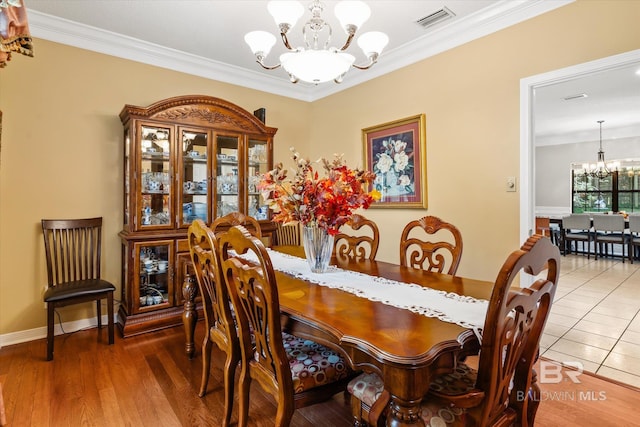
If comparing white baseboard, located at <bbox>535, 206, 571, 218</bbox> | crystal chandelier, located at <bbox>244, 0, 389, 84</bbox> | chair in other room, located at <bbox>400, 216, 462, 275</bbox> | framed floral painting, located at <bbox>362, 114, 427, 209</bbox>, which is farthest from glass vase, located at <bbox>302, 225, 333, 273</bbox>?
white baseboard, located at <bbox>535, 206, 571, 218</bbox>

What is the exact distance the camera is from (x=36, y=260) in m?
2.78

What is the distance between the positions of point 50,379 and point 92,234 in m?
1.23

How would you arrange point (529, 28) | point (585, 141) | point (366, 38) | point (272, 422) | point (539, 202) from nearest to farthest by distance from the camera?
point (272, 422)
point (366, 38)
point (529, 28)
point (585, 141)
point (539, 202)

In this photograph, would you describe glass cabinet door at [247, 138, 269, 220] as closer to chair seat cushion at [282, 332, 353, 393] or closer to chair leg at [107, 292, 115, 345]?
chair leg at [107, 292, 115, 345]

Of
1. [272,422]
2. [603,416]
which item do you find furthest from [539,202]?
[272,422]

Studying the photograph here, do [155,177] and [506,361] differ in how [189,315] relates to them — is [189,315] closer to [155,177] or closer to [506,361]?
[155,177]

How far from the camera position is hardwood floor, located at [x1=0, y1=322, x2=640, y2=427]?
1.76m

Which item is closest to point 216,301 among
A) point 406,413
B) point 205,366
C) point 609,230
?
point 205,366

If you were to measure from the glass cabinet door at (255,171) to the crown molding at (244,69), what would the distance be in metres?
0.82

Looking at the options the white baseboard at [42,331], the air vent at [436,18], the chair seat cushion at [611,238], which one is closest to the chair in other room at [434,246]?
the air vent at [436,18]

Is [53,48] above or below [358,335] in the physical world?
above

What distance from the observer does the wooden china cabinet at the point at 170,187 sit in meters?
2.88

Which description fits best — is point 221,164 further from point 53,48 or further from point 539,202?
point 539,202

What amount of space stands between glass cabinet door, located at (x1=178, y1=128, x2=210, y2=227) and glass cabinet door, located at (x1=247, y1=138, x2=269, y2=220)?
477 millimetres
